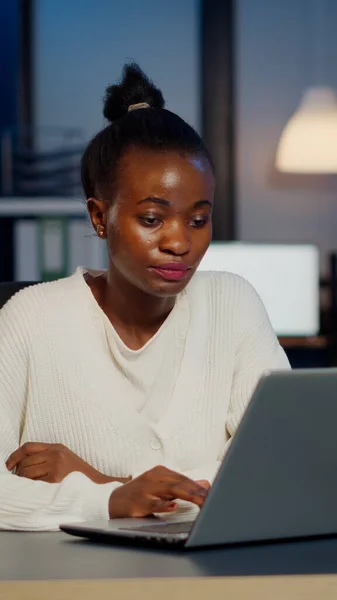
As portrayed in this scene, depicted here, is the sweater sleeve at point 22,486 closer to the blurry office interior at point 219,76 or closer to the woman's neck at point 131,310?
the woman's neck at point 131,310

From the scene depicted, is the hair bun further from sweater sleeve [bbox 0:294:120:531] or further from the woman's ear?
sweater sleeve [bbox 0:294:120:531]

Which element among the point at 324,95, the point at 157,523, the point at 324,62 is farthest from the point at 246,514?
the point at 324,62

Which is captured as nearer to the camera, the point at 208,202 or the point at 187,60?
the point at 208,202

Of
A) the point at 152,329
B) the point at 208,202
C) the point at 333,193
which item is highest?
the point at 208,202

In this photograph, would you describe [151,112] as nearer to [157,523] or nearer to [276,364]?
[276,364]

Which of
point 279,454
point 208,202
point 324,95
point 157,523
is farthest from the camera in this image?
point 324,95

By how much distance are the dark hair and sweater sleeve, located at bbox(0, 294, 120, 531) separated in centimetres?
21

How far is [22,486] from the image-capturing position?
52.4 inches

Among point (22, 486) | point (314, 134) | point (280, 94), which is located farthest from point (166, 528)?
point (280, 94)

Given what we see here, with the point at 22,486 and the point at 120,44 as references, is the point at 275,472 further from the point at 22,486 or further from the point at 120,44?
the point at 120,44

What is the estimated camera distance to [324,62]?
16.4 feet

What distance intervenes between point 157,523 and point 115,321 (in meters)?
0.53

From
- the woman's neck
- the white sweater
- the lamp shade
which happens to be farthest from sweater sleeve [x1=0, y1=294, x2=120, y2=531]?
the lamp shade

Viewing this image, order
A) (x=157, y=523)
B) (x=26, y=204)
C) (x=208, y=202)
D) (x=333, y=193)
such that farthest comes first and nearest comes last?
1. (x=333, y=193)
2. (x=26, y=204)
3. (x=208, y=202)
4. (x=157, y=523)
